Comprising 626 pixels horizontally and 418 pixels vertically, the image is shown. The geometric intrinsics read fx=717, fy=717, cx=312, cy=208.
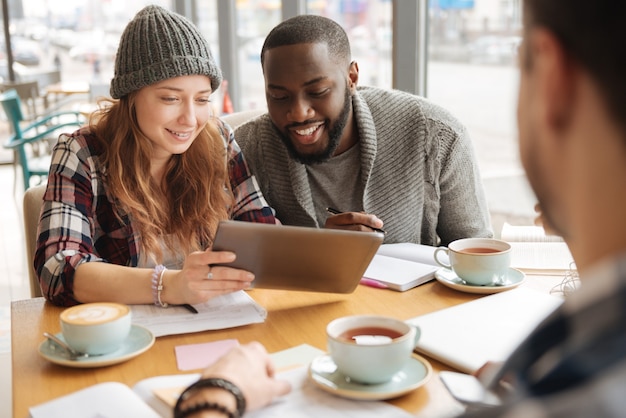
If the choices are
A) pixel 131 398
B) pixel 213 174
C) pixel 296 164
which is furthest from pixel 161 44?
pixel 131 398

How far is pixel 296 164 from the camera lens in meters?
2.01

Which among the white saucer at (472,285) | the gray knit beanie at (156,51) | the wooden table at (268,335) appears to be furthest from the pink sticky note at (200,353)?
the gray knit beanie at (156,51)

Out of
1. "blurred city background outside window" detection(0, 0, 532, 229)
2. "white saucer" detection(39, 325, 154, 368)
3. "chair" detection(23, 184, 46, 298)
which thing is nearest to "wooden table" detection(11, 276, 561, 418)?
"white saucer" detection(39, 325, 154, 368)

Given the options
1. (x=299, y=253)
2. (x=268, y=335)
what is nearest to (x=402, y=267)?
(x=299, y=253)

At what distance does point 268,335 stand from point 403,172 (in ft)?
3.05

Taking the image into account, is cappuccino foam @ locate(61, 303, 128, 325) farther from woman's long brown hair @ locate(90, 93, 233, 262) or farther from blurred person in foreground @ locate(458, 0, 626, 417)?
blurred person in foreground @ locate(458, 0, 626, 417)

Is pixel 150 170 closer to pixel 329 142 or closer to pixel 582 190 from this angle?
pixel 329 142

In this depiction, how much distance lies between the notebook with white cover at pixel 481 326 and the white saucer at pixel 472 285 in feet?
0.07

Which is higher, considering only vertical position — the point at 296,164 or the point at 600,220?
the point at 600,220

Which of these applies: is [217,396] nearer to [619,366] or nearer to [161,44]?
[619,366]

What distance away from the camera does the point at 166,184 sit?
187 cm

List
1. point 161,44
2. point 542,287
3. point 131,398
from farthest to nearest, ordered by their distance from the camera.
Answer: point 161,44 → point 542,287 → point 131,398

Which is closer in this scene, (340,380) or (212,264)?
(340,380)

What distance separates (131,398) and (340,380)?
294 mm
